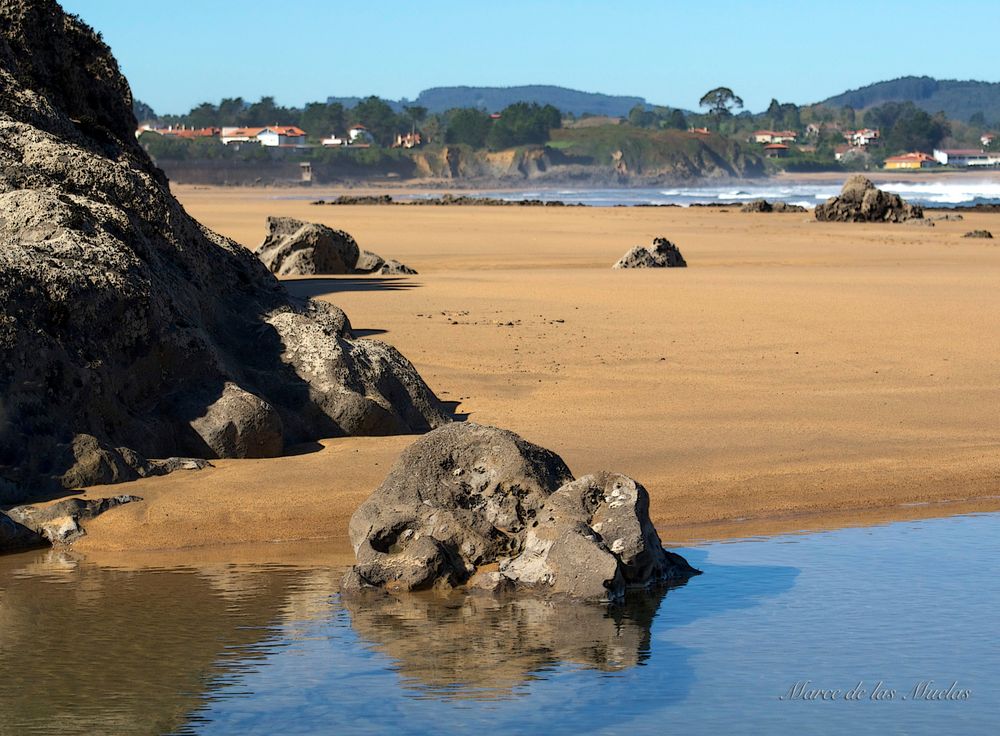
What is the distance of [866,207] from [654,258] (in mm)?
20371

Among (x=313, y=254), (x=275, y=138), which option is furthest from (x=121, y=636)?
(x=275, y=138)

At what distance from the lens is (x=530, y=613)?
21.4ft

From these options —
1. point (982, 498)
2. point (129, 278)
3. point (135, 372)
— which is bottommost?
point (982, 498)

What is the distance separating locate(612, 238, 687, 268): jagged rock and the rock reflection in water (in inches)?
720

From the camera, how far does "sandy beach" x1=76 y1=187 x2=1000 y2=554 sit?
838 centimetres

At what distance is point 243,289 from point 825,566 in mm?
4731

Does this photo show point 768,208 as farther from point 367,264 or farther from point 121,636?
point 121,636

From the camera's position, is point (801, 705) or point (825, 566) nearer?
point (801, 705)

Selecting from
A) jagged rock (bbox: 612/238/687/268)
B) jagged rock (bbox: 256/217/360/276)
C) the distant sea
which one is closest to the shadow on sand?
jagged rock (bbox: 256/217/360/276)

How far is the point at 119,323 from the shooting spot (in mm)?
8562

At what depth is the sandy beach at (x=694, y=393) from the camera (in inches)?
330

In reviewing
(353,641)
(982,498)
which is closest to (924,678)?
(353,641)

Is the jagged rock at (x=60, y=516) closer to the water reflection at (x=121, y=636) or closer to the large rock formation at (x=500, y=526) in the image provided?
the water reflection at (x=121, y=636)

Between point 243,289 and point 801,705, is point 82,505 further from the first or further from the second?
point 801,705
